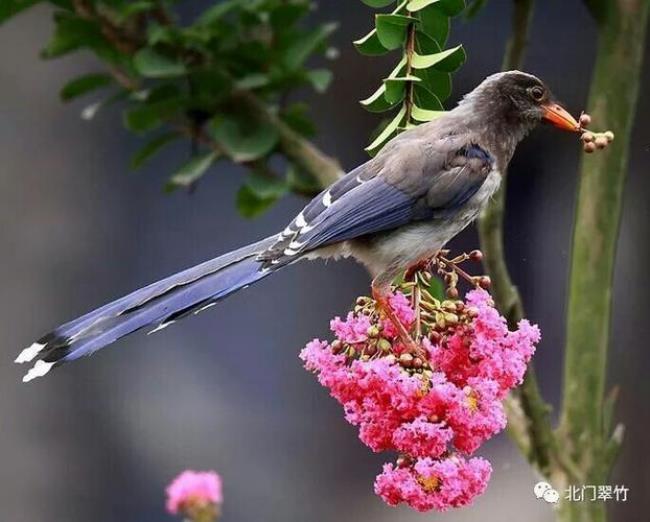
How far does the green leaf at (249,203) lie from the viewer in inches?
104

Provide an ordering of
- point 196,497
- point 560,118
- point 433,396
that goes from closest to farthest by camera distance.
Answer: point 433,396 < point 560,118 < point 196,497

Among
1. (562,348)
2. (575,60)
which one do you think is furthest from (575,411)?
(575,60)

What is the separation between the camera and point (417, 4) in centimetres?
148

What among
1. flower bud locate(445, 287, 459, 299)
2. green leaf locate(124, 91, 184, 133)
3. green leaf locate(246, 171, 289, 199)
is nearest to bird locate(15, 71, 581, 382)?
flower bud locate(445, 287, 459, 299)

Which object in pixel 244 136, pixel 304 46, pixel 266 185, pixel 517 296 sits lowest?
pixel 517 296

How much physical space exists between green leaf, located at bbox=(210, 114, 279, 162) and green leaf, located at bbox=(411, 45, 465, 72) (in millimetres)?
964

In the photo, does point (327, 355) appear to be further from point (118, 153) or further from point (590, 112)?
point (118, 153)

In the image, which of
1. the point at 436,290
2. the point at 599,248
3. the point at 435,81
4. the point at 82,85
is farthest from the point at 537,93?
the point at 82,85

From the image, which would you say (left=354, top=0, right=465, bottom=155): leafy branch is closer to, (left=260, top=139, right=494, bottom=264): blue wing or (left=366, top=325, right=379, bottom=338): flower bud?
(left=260, top=139, right=494, bottom=264): blue wing

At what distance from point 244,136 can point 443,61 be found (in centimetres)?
108

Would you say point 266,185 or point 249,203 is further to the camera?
point 249,203

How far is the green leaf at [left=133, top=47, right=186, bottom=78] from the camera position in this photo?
2.36 metres

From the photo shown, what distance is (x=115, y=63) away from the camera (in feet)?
8.43

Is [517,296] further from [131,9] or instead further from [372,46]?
[131,9]
